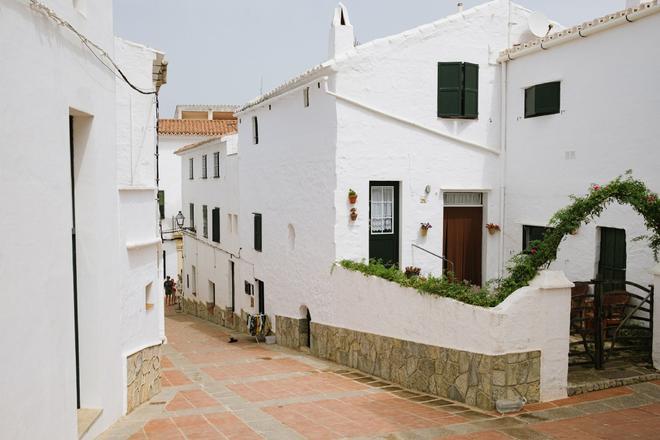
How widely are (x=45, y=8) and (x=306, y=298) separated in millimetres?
11919

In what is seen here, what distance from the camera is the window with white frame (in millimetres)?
15617

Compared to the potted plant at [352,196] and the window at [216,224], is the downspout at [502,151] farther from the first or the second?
the window at [216,224]

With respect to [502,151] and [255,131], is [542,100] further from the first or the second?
[255,131]

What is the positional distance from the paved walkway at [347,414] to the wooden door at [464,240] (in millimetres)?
4924

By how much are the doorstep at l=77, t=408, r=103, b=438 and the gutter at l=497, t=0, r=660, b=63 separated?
12.4 meters

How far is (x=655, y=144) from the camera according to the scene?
12.2 m

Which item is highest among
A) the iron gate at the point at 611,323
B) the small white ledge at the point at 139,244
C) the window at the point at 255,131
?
the window at the point at 255,131

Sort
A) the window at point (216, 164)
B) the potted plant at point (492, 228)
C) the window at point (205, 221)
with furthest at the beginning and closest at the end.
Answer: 1. the window at point (205, 221)
2. the window at point (216, 164)
3. the potted plant at point (492, 228)

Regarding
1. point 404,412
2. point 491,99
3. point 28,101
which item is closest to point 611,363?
point 404,412

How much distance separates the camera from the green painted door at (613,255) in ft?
42.6

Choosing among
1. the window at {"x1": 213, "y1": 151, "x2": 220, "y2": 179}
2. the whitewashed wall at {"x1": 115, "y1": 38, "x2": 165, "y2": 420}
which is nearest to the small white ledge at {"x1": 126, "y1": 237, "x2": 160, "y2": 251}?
the whitewashed wall at {"x1": 115, "y1": 38, "x2": 165, "y2": 420}

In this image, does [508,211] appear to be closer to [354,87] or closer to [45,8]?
[354,87]

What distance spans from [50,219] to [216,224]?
20659 mm

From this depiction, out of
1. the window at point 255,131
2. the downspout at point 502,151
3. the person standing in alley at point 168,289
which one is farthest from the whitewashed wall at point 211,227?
the downspout at point 502,151
